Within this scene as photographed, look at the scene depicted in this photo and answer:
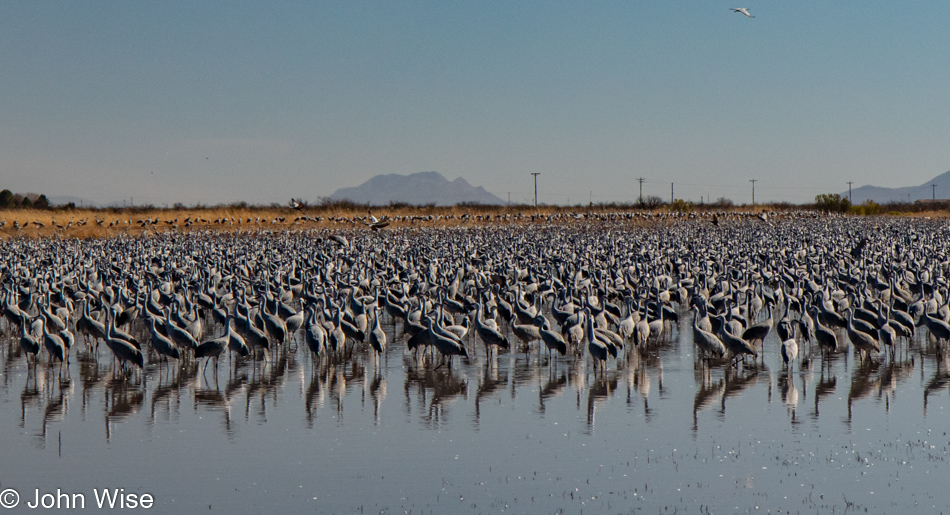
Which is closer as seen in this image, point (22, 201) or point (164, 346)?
point (164, 346)

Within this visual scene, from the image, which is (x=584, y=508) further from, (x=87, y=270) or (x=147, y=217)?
(x=147, y=217)

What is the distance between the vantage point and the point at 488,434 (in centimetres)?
1187

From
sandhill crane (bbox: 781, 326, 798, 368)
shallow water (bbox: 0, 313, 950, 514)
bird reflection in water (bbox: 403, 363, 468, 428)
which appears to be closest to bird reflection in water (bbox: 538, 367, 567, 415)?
shallow water (bbox: 0, 313, 950, 514)

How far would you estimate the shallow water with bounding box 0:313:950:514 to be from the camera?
31.6 feet

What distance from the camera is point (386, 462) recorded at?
10.8m

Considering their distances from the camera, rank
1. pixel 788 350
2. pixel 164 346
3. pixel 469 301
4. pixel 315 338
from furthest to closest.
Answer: pixel 469 301, pixel 315 338, pixel 164 346, pixel 788 350

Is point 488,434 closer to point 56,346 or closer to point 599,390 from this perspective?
point 599,390

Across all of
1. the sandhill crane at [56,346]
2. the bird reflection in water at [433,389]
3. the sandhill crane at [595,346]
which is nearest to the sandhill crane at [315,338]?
the bird reflection in water at [433,389]

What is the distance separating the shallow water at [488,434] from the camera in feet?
31.6

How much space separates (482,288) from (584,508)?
53.9 ft

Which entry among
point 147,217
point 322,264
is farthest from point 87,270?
point 147,217

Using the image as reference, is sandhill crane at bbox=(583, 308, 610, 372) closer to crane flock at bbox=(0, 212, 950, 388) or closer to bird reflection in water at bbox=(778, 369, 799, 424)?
crane flock at bbox=(0, 212, 950, 388)

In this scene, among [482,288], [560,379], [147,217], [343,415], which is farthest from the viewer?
[147,217]

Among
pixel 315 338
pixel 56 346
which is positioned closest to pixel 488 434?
pixel 315 338
